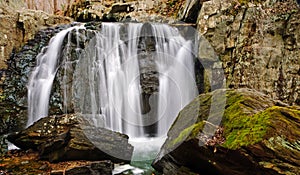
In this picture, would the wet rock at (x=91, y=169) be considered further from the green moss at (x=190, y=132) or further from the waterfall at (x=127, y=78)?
the waterfall at (x=127, y=78)

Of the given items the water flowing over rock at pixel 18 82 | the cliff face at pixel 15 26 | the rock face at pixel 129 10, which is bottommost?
the water flowing over rock at pixel 18 82

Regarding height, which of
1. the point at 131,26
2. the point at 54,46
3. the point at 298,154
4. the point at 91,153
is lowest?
the point at 91,153

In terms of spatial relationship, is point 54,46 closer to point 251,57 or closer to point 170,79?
point 170,79

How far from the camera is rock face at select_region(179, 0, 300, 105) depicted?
7.36m

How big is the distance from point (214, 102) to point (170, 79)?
4.66 metres

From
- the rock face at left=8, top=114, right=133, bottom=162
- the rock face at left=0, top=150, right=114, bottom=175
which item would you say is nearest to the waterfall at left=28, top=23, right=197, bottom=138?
the rock face at left=8, top=114, right=133, bottom=162

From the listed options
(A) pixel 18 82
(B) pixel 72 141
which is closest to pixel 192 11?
(A) pixel 18 82

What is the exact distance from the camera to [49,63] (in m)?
8.55

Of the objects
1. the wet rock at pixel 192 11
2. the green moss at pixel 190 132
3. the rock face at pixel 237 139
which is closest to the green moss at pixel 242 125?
the rock face at pixel 237 139

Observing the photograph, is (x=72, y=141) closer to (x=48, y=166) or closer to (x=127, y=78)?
(x=48, y=166)

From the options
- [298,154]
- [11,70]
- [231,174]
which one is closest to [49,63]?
[11,70]

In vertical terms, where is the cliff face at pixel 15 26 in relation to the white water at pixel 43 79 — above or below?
above

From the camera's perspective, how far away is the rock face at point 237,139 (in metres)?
3.08

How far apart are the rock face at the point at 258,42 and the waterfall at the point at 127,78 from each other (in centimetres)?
116
